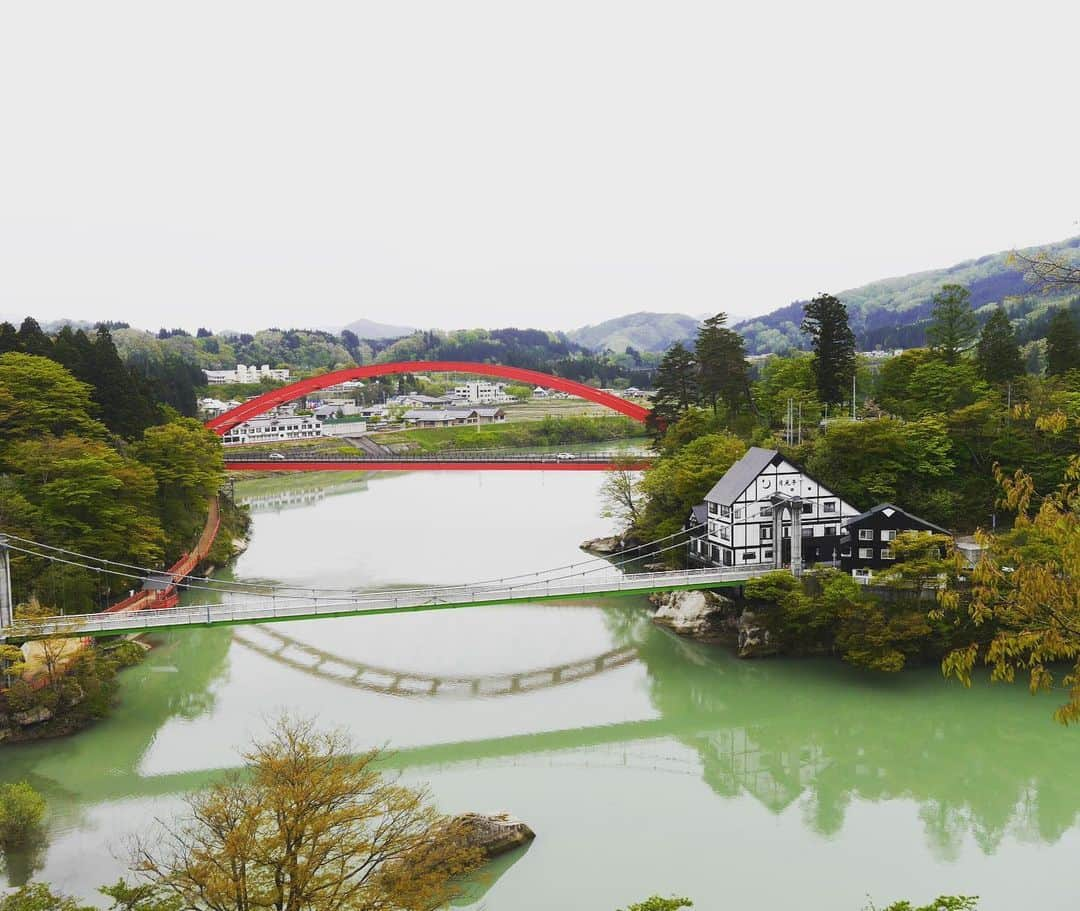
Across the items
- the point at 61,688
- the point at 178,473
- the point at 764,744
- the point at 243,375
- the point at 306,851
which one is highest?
the point at 243,375

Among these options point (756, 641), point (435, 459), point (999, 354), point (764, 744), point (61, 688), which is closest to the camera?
point (764, 744)

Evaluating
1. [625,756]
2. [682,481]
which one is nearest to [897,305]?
[682,481]

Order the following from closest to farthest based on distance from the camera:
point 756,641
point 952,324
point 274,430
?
1. point 756,641
2. point 952,324
3. point 274,430

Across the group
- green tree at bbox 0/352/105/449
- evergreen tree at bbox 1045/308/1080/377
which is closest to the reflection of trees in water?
evergreen tree at bbox 1045/308/1080/377

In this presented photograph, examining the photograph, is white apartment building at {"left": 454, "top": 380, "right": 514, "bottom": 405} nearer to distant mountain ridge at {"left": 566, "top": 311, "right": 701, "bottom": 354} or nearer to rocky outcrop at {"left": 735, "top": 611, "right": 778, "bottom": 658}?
rocky outcrop at {"left": 735, "top": 611, "right": 778, "bottom": 658}

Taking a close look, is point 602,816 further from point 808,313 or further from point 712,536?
point 808,313

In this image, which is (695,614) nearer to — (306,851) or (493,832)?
(493,832)

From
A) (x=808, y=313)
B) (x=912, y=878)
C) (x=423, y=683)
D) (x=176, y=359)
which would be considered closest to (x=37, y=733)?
(x=423, y=683)
